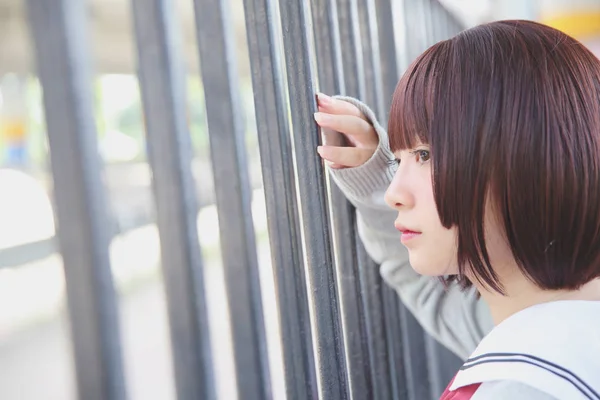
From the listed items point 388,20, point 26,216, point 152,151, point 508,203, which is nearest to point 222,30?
point 152,151

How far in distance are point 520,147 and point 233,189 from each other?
1.21ft

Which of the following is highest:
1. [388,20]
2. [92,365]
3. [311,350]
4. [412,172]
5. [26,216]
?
[388,20]

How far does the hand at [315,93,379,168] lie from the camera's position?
0.83 meters

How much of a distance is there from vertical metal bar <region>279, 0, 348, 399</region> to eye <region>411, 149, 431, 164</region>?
130 mm

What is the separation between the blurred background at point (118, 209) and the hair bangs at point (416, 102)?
0.26 meters

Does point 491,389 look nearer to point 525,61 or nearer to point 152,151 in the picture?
point 525,61

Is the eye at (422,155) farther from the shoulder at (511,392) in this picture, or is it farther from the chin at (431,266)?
the shoulder at (511,392)

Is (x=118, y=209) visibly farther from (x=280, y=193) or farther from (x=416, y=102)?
(x=416, y=102)

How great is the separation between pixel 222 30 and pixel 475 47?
12.7 inches

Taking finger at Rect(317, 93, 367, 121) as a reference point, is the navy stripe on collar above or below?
below

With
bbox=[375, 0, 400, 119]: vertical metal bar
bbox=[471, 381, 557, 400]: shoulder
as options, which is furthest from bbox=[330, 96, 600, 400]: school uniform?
bbox=[375, 0, 400, 119]: vertical metal bar

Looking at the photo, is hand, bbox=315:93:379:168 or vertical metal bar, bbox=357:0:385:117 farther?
vertical metal bar, bbox=357:0:385:117

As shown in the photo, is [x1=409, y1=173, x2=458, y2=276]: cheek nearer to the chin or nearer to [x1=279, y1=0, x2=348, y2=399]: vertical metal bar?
the chin

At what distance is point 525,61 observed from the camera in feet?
2.30
